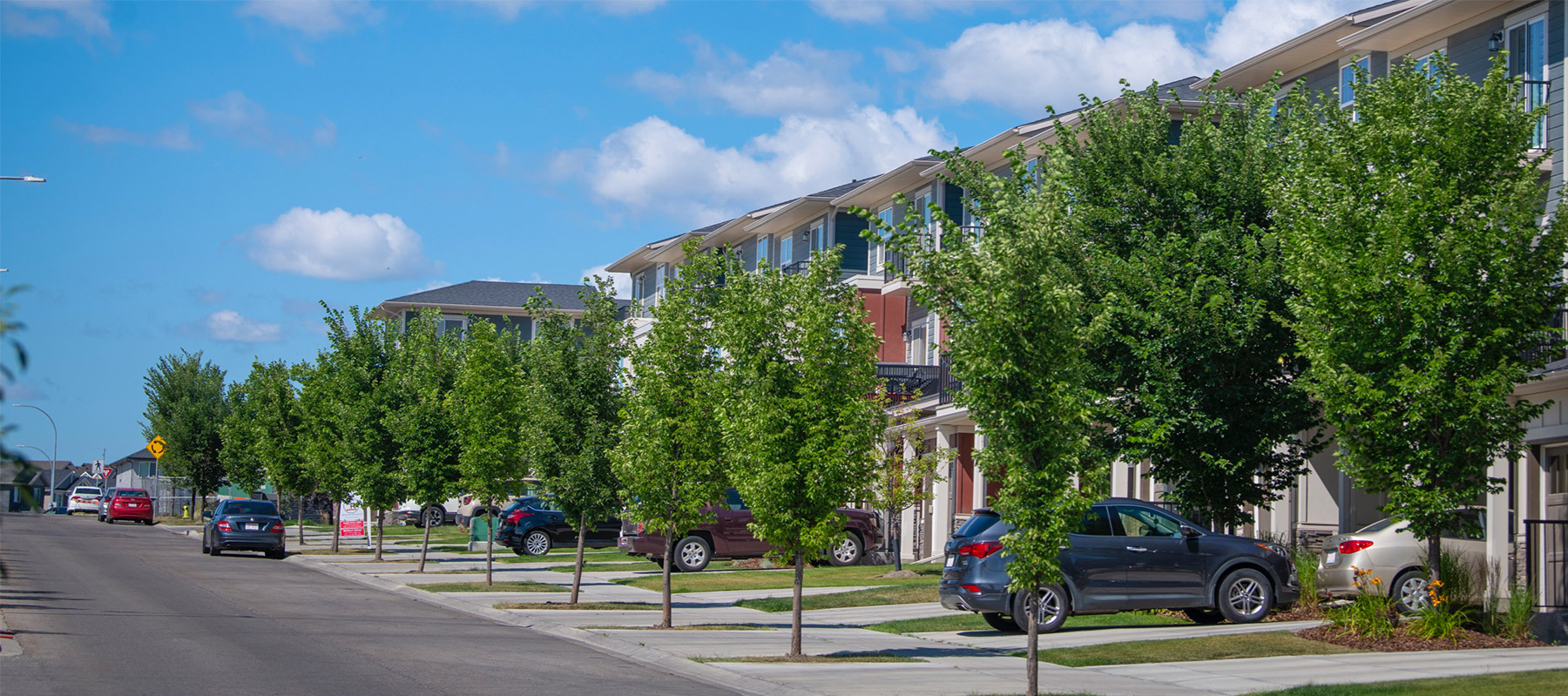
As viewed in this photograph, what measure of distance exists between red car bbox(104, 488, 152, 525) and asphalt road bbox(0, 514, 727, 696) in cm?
3820

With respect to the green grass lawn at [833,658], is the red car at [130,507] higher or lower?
lower

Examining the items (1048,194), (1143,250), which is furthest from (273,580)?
(1048,194)

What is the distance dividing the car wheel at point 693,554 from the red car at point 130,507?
137 ft

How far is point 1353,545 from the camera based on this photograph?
1891cm

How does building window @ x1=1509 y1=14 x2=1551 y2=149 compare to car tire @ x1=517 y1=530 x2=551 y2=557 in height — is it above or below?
above

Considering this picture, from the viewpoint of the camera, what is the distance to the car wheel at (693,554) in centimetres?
2989

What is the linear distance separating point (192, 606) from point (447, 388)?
510 inches

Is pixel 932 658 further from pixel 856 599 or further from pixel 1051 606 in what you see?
pixel 856 599

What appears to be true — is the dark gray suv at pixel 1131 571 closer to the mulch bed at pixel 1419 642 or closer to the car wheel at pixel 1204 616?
the car wheel at pixel 1204 616

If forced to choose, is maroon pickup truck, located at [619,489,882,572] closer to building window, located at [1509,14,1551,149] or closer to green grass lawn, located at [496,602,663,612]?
green grass lawn, located at [496,602,663,612]

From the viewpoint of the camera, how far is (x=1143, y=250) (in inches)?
726

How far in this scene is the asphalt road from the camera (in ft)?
39.1

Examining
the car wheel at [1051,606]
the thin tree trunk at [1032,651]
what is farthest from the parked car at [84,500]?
the thin tree trunk at [1032,651]

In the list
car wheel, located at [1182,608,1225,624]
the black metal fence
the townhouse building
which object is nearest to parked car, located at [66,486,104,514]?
the townhouse building
